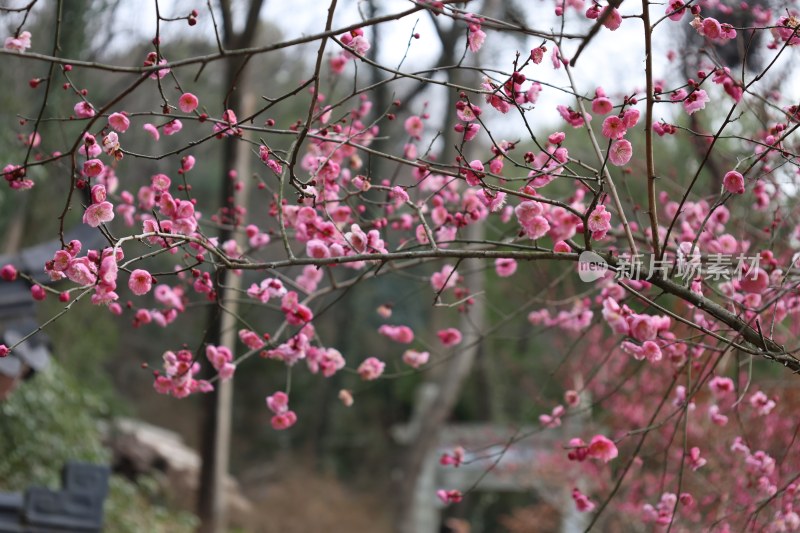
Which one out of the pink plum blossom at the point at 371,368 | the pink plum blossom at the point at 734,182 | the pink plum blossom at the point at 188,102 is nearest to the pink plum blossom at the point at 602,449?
the pink plum blossom at the point at 734,182

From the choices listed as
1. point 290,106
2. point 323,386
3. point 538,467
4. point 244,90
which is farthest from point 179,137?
point 538,467

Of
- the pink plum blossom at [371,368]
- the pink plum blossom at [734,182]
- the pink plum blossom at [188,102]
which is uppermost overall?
the pink plum blossom at [188,102]

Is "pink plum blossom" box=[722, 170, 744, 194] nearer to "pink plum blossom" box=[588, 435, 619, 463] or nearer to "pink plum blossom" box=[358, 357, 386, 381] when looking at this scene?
"pink plum blossom" box=[588, 435, 619, 463]

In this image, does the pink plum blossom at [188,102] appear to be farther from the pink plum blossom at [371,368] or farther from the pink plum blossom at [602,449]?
the pink plum blossom at [602,449]

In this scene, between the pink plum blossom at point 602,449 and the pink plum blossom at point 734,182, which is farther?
the pink plum blossom at point 602,449

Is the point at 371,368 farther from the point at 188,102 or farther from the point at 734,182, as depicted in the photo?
the point at 734,182

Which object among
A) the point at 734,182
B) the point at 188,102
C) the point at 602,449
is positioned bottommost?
the point at 602,449

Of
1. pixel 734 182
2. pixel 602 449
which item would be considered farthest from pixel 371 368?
pixel 734 182

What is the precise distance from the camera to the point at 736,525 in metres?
3.57

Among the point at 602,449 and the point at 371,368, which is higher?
the point at 371,368

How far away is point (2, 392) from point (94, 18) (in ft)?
15.2

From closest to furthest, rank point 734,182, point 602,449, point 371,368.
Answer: point 734,182
point 602,449
point 371,368

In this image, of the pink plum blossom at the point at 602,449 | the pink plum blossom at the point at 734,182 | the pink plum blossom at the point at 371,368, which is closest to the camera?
the pink plum blossom at the point at 734,182

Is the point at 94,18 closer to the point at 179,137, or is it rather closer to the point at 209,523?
the point at 209,523
